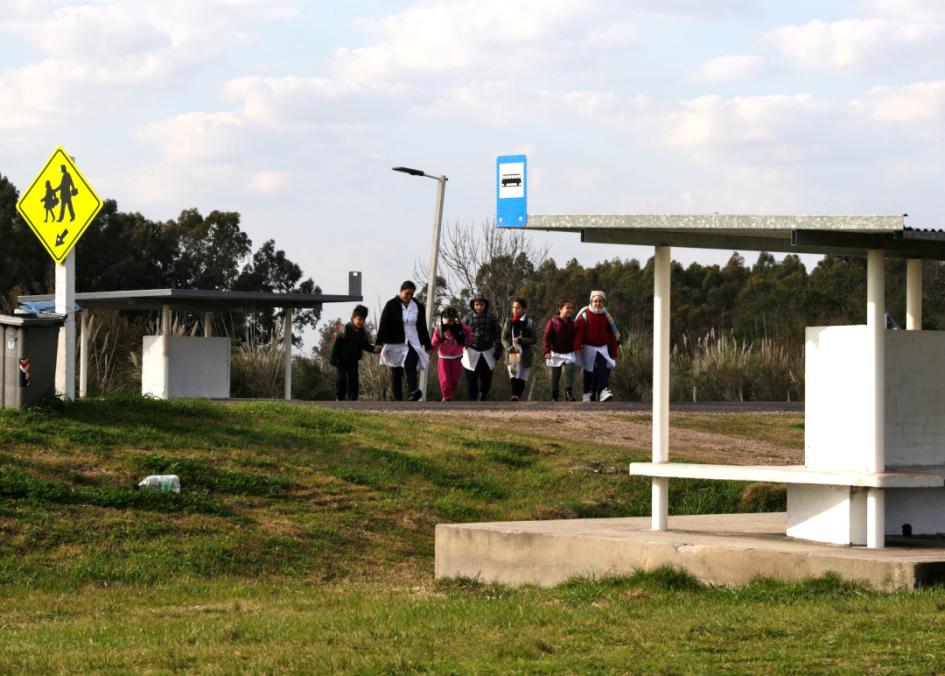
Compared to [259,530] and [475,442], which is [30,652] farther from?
[475,442]

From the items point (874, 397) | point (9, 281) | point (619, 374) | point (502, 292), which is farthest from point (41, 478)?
point (9, 281)

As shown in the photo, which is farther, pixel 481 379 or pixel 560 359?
pixel 481 379

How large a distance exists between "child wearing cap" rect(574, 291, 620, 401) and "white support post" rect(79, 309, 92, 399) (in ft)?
27.5

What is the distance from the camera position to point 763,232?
10.9m

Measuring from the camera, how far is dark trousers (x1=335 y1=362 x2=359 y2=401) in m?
26.3

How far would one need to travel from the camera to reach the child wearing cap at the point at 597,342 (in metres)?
24.9

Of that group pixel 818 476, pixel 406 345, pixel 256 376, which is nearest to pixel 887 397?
pixel 818 476

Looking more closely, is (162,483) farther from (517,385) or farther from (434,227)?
(434,227)

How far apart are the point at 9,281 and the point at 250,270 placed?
46.7ft

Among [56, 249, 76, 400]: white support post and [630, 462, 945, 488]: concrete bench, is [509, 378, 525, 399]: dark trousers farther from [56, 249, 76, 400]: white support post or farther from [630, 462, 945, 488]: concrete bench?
[630, 462, 945, 488]: concrete bench

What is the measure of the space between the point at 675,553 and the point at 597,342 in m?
14.4

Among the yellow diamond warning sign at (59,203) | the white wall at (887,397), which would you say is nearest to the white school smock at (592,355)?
the yellow diamond warning sign at (59,203)

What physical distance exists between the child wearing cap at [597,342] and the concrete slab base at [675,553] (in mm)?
11731

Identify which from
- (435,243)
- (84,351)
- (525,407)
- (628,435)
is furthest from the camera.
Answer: (435,243)
